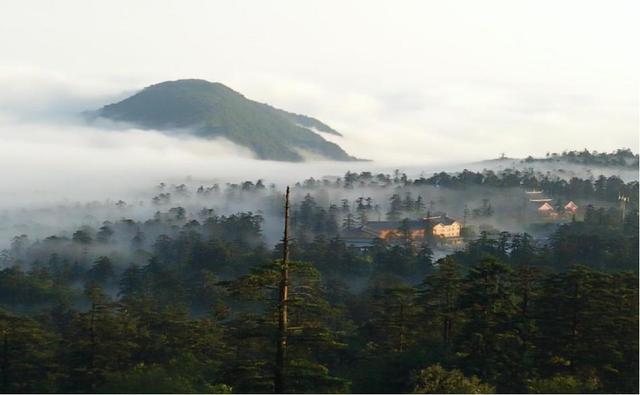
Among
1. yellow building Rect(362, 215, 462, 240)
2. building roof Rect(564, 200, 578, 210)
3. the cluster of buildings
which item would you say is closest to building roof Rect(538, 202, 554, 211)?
building roof Rect(564, 200, 578, 210)

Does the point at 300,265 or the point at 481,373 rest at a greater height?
the point at 300,265

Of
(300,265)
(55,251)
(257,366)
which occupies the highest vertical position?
(300,265)

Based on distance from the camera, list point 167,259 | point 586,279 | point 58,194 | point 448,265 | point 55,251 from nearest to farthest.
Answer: point 586,279
point 448,265
point 167,259
point 55,251
point 58,194

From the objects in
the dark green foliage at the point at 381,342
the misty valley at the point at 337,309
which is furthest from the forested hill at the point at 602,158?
the dark green foliage at the point at 381,342

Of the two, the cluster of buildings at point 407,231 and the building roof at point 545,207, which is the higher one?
the building roof at point 545,207

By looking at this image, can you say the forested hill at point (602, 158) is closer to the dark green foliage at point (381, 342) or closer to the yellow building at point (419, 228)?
the yellow building at point (419, 228)

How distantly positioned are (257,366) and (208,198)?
125 meters

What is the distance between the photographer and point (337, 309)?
29875mm

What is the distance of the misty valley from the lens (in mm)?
19844

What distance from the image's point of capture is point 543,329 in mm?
25469

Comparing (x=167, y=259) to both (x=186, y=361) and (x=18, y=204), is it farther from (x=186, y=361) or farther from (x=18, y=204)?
(x=18, y=204)

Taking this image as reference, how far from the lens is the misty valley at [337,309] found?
65.1 ft

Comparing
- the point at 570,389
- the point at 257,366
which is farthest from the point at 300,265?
the point at 570,389

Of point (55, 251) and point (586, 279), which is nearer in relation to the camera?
point (586, 279)
